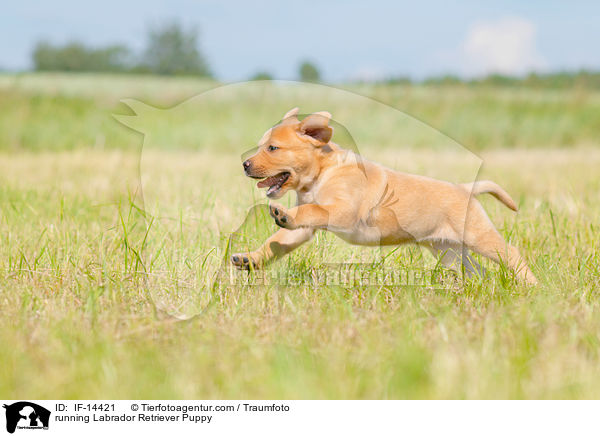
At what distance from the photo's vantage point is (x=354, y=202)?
2.24 m

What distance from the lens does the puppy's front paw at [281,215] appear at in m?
2.05

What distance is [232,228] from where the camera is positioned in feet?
9.30

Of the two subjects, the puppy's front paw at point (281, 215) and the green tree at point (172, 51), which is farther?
the green tree at point (172, 51)

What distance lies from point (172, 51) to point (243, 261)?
46219mm

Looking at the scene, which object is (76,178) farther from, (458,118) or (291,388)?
(458,118)

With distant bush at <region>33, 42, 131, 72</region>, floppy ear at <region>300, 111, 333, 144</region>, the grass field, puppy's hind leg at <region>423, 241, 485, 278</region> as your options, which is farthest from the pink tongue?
distant bush at <region>33, 42, 131, 72</region>

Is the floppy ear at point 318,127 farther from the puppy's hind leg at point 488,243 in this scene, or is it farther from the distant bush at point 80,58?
the distant bush at point 80,58

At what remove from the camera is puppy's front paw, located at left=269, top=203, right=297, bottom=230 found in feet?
6.73

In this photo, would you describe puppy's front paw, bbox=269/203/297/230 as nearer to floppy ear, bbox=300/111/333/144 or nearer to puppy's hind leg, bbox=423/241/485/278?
floppy ear, bbox=300/111/333/144

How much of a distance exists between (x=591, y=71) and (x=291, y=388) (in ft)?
60.6
